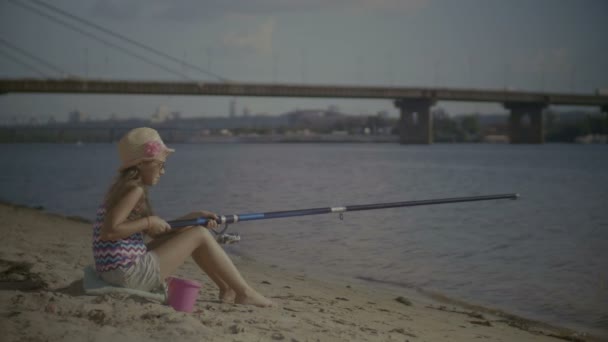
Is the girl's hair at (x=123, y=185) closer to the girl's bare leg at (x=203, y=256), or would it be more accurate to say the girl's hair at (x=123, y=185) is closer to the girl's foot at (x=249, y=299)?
the girl's bare leg at (x=203, y=256)

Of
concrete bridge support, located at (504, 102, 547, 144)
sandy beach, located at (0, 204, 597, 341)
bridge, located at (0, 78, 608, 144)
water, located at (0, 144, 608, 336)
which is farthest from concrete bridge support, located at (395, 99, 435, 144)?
sandy beach, located at (0, 204, 597, 341)

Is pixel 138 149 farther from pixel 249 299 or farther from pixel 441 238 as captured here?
pixel 441 238

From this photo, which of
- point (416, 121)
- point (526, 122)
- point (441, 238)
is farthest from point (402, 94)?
point (441, 238)

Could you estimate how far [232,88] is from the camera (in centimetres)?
5675

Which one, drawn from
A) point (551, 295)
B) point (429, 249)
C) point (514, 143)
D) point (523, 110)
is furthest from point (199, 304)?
point (514, 143)

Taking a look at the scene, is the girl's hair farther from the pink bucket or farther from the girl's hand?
the pink bucket

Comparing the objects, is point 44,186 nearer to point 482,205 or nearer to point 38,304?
point 482,205

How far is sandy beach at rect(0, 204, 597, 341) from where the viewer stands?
3600mm

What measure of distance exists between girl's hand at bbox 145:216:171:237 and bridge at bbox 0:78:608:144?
165ft

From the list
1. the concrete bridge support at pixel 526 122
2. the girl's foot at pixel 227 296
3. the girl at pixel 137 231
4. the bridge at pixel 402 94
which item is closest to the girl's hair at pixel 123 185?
the girl at pixel 137 231

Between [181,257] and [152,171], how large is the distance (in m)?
0.55

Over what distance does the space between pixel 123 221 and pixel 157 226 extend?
18cm

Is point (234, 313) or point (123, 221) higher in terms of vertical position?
point (123, 221)

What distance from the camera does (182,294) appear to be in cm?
409
